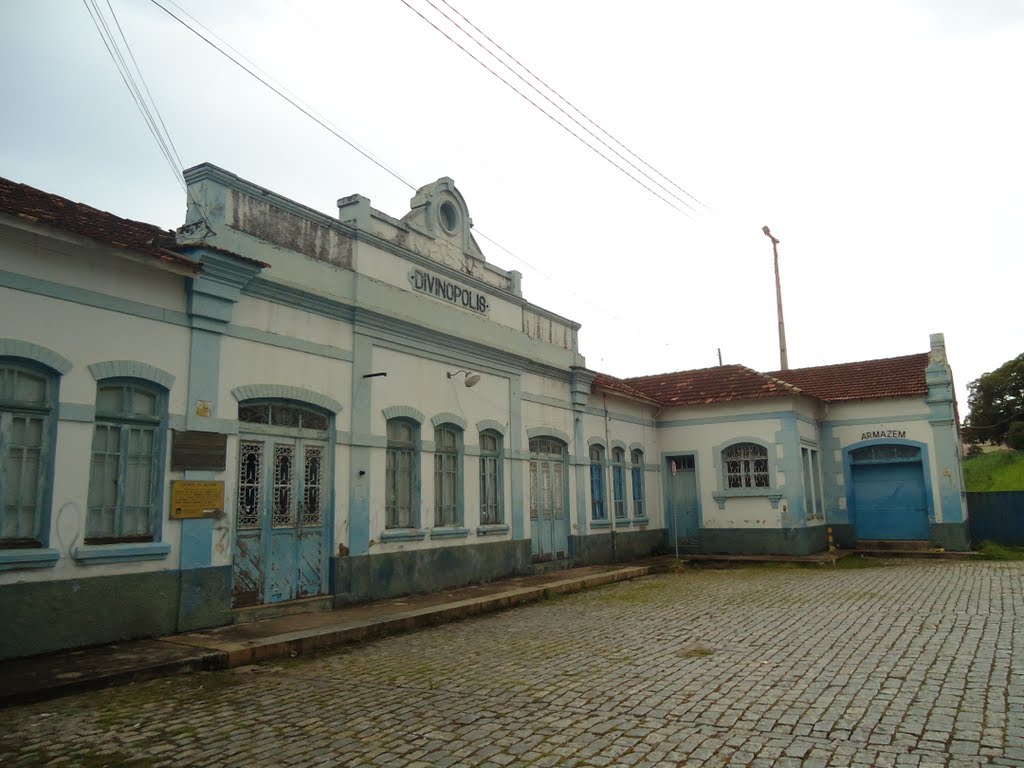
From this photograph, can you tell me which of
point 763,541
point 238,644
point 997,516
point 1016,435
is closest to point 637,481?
point 763,541

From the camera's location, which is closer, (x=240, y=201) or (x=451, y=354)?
(x=240, y=201)

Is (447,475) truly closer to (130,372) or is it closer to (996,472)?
(130,372)

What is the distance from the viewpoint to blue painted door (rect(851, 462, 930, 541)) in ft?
64.8

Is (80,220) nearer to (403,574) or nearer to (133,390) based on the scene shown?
(133,390)

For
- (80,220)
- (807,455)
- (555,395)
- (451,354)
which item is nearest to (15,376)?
(80,220)

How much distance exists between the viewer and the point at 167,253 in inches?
334

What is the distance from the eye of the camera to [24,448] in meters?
7.58

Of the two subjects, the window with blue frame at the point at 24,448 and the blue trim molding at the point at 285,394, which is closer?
the window with blue frame at the point at 24,448

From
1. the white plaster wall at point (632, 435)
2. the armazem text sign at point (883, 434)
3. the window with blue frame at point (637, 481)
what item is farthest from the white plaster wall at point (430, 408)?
the armazem text sign at point (883, 434)

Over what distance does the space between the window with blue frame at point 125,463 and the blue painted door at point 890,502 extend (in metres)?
18.1

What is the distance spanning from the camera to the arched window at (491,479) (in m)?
14.0

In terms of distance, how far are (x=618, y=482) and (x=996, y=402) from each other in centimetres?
3369

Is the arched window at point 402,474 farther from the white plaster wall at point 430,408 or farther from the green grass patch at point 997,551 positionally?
the green grass patch at point 997,551

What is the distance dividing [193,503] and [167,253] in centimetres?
286
